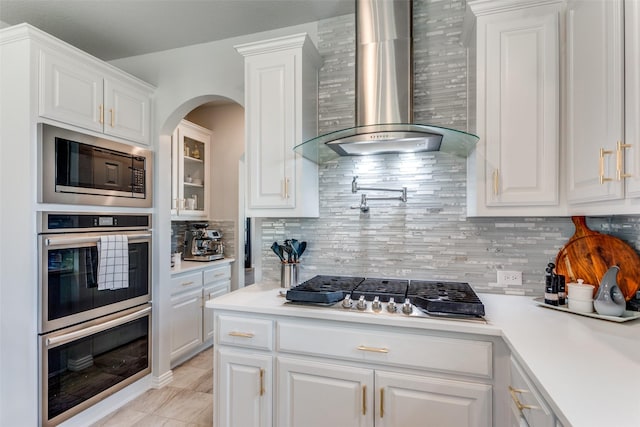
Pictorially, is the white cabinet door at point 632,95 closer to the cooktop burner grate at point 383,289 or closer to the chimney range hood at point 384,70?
the chimney range hood at point 384,70

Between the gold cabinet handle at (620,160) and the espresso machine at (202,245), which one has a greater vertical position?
the gold cabinet handle at (620,160)

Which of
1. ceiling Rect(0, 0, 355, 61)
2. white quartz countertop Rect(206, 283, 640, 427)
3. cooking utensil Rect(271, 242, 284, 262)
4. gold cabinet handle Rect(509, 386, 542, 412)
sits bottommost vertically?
gold cabinet handle Rect(509, 386, 542, 412)

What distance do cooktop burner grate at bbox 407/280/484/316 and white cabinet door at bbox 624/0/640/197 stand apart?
27.2 inches

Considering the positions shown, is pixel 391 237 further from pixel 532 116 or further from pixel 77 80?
pixel 77 80

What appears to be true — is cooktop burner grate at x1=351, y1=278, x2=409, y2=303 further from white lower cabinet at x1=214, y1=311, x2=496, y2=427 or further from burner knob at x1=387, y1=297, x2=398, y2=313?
white lower cabinet at x1=214, y1=311, x2=496, y2=427

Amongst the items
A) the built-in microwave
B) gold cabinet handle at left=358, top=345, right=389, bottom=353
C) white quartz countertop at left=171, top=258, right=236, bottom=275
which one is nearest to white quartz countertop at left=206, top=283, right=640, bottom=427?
gold cabinet handle at left=358, top=345, right=389, bottom=353

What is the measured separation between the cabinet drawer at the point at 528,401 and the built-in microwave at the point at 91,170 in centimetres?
246

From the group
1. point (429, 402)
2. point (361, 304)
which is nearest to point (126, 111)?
point (361, 304)

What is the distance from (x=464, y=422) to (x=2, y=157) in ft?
8.96

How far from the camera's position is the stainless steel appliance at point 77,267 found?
189 cm

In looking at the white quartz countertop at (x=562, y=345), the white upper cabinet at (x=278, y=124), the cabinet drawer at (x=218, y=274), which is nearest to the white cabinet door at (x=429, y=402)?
the white quartz countertop at (x=562, y=345)

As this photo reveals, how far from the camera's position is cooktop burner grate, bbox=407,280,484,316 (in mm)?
1437

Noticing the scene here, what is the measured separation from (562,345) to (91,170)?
2661 mm

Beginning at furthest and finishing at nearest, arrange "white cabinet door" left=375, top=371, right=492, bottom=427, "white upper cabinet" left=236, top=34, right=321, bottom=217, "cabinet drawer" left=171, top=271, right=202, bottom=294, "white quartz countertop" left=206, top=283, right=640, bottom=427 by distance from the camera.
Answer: "cabinet drawer" left=171, top=271, right=202, bottom=294
"white upper cabinet" left=236, top=34, right=321, bottom=217
"white cabinet door" left=375, top=371, right=492, bottom=427
"white quartz countertop" left=206, top=283, right=640, bottom=427
